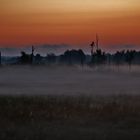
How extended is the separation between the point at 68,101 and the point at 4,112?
27.1 feet

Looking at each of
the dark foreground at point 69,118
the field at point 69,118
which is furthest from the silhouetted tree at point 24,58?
the dark foreground at point 69,118

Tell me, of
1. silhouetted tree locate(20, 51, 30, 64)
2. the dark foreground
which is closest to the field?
the dark foreground

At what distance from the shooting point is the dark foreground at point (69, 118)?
121 ft

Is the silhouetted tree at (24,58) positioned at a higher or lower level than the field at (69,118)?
higher

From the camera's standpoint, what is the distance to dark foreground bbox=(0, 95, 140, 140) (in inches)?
1453

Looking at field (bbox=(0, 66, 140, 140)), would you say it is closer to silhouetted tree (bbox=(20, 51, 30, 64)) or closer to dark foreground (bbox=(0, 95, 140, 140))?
dark foreground (bbox=(0, 95, 140, 140))

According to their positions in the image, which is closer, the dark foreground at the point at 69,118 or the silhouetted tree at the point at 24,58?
the dark foreground at the point at 69,118

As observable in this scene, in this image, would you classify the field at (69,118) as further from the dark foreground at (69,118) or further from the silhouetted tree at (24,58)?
the silhouetted tree at (24,58)

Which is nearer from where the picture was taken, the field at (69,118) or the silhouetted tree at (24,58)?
the field at (69,118)

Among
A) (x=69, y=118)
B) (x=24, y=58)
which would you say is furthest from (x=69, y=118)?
(x=24, y=58)

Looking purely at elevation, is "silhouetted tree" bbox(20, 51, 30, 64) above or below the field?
above

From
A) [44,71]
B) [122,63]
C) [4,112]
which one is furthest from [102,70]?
[4,112]

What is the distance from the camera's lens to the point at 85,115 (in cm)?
4572

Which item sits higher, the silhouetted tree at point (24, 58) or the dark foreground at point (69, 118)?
the silhouetted tree at point (24, 58)
